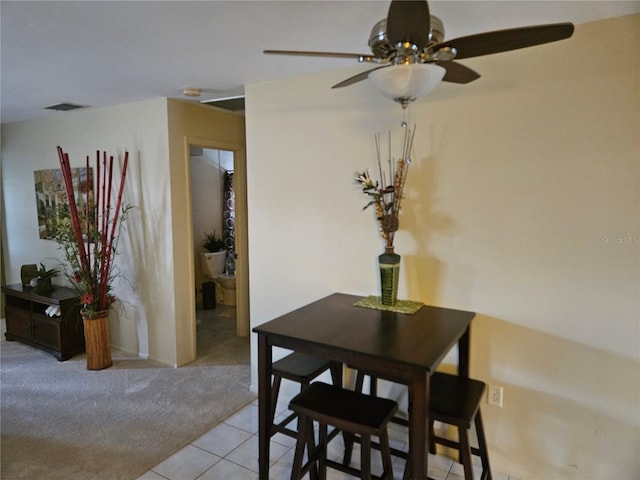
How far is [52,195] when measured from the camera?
14.3 ft

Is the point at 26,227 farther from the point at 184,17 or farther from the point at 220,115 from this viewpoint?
the point at 184,17

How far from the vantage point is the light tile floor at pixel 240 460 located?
221 cm

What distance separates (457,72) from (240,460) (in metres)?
2.30

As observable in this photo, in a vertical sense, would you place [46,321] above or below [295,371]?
below

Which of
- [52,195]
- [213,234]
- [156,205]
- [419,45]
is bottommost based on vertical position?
[213,234]

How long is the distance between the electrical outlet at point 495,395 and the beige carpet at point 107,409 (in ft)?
5.50

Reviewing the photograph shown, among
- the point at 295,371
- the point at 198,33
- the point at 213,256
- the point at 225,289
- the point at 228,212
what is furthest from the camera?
the point at 228,212

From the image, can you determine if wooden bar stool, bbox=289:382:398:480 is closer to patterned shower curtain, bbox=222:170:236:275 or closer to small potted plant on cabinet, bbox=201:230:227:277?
small potted plant on cabinet, bbox=201:230:227:277

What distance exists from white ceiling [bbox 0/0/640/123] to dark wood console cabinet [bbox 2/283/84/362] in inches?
77.2

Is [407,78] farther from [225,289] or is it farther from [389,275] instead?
[225,289]

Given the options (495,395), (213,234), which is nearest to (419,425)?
(495,395)

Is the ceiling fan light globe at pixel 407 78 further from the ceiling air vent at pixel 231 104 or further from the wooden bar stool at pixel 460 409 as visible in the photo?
the ceiling air vent at pixel 231 104

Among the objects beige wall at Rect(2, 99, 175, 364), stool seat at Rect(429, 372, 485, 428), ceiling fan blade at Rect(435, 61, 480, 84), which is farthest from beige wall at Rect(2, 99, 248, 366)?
ceiling fan blade at Rect(435, 61, 480, 84)

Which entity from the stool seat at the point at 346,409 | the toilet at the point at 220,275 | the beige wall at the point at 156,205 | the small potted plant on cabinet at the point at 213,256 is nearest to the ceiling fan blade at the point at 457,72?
the stool seat at the point at 346,409
